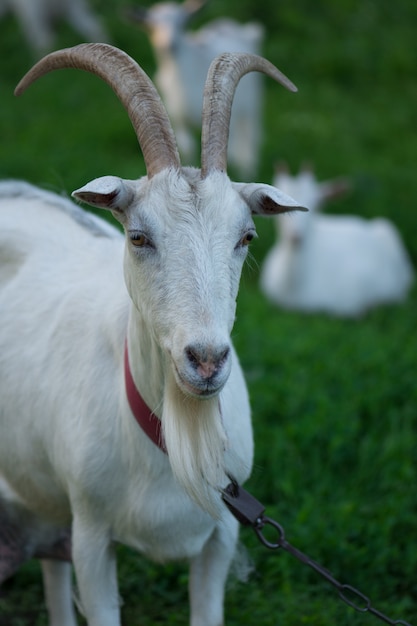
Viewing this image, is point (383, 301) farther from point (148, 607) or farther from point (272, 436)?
point (148, 607)

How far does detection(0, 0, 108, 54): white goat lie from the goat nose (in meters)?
10.8

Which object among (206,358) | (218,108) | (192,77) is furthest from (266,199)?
(192,77)

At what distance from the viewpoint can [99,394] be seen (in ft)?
10.3

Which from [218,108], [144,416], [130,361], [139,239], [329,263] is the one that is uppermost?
[218,108]

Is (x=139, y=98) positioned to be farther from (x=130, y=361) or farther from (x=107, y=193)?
(x=130, y=361)

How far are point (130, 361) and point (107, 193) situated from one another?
24.6 inches

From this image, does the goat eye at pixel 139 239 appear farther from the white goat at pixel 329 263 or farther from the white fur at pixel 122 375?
the white goat at pixel 329 263

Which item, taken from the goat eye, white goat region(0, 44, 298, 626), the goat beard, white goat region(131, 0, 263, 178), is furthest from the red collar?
white goat region(131, 0, 263, 178)

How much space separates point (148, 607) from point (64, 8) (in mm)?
10678

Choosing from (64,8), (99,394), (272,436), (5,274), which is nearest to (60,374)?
(99,394)

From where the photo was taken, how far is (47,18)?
1305cm

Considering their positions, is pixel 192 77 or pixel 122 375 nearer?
pixel 122 375

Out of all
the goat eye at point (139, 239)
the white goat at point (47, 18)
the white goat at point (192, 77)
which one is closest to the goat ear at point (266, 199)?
the goat eye at point (139, 239)

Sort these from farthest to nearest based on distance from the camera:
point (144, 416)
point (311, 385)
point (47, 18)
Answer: point (47, 18)
point (311, 385)
point (144, 416)
